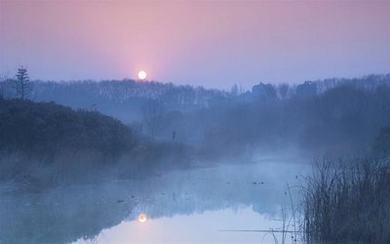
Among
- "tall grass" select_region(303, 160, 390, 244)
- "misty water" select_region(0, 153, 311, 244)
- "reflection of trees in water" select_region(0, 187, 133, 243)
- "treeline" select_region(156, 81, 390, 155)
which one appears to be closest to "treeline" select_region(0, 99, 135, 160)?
"misty water" select_region(0, 153, 311, 244)

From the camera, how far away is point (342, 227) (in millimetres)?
6062

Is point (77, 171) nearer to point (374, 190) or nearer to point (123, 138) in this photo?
point (123, 138)

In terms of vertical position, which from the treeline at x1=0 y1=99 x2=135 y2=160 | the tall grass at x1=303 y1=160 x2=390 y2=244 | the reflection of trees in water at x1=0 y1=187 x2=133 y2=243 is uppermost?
the treeline at x1=0 y1=99 x2=135 y2=160

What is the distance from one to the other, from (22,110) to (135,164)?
3.88 metres

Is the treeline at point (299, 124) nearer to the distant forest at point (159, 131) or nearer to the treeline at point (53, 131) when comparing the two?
the distant forest at point (159, 131)

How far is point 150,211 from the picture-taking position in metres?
10.5

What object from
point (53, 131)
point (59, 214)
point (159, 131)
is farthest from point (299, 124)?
point (59, 214)

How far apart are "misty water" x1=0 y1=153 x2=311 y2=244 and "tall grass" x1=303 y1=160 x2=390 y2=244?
0.87 m

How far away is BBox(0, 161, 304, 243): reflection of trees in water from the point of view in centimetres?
858

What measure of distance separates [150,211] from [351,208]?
5.11m

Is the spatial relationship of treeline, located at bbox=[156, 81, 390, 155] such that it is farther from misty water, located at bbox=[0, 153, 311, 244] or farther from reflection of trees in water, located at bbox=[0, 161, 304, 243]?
misty water, located at bbox=[0, 153, 311, 244]

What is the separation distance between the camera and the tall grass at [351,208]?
5984 millimetres

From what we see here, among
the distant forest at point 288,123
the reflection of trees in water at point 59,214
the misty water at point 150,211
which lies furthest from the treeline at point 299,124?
the reflection of trees in water at point 59,214

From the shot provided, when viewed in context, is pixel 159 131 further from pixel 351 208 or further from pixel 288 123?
pixel 351 208
